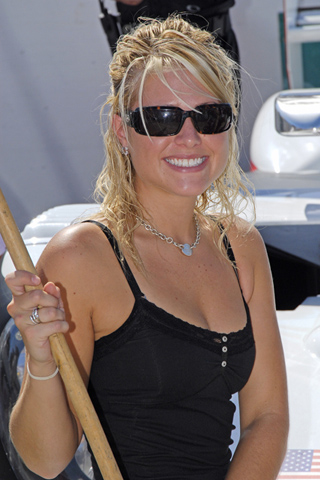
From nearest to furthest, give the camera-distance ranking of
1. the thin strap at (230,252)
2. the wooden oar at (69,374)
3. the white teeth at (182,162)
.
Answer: the wooden oar at (69,374)
the white teeth at (182,162)
the thin strap at (230,252)

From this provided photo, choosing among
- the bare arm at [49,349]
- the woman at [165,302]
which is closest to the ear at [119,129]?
the woman at [165,302]

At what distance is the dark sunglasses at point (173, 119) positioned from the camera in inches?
39.2

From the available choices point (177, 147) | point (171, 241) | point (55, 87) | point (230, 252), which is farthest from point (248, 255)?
point (55, 87)

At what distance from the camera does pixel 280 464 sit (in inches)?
41.3

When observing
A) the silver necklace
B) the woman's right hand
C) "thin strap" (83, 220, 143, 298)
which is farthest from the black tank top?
the woman's right hand

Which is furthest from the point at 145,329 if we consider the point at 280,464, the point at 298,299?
the point at 298,299

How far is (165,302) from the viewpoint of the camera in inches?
38.2

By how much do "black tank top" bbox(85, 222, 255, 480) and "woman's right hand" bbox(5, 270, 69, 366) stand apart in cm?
21

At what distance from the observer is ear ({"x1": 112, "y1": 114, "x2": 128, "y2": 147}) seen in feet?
3.55

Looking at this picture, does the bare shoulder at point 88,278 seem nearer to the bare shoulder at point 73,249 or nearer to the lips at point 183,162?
the bare shoulder at point 73,249

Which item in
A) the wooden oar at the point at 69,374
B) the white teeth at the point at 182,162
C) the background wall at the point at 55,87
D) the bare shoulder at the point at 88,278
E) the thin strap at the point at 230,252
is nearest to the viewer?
the wooden oar at the point at 69,374

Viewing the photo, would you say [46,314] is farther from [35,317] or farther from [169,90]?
[169,90]

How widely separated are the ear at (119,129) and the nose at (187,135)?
0.11 metres

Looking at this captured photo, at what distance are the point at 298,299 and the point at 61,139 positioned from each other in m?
2.37
